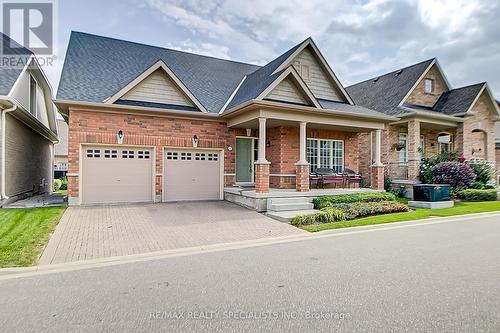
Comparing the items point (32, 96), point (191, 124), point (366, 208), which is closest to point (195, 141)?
point (191, 124)

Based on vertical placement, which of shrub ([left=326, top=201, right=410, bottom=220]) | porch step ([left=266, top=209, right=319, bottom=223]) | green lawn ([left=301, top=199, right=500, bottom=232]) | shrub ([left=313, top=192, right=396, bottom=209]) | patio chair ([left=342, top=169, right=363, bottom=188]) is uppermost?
patio chair ([left=342, top=169, right=363, bottom=188])

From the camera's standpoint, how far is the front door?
48.5 ft

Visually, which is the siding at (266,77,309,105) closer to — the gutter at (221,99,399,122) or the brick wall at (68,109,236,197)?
the gutter at (221,99,399,122)

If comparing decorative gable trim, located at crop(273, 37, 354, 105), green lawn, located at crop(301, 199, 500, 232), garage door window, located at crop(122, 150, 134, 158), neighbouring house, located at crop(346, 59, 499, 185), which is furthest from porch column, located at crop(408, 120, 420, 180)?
garage door window, located at crop(122, 150, 134, 158)

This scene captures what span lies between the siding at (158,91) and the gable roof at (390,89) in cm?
1178

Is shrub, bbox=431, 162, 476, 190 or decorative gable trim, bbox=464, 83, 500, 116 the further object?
decorative gable trim, bbox=464, 83, 500, 116

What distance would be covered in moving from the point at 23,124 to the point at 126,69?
5.08 m

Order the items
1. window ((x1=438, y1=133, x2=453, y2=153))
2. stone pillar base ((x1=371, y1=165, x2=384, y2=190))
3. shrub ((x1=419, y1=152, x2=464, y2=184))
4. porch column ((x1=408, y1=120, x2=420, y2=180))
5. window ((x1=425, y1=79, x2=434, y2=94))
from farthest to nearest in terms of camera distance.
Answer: window ((x1=425, y1=79, x2=434, y2=94)) < window ((x1=438, y1=133, x2=453, y2=153)) < porch column ((x1=408, y1=120, x2=420, y2=180)) < shrub ((x1=419, y1=152, x2=464, y2=184)) < stone pillar base ((x1=371, y1=165, x2=384, y2=190))

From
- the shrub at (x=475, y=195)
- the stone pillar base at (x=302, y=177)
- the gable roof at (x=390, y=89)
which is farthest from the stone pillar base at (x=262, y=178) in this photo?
the shrub at (x=475, y=195)

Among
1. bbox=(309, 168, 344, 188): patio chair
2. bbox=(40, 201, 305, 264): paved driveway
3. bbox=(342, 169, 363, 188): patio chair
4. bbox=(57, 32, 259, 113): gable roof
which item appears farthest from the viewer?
bbox=(342, 169, 363, 188): patio chair

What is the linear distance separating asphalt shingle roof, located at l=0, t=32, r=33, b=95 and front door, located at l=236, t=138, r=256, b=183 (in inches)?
354

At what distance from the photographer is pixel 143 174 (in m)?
12.8

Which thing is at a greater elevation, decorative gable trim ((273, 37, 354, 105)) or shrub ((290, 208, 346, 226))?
decorative gable trim ((273, 37, 354, 105))

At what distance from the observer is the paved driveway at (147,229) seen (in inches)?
252
